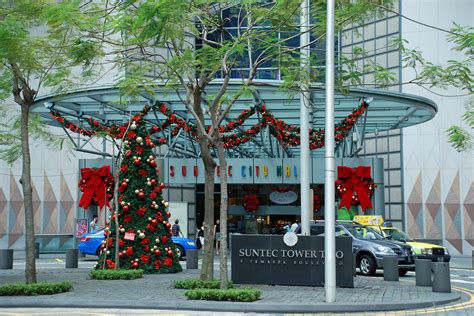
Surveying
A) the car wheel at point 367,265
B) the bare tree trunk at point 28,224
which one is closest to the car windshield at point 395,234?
the car wheel at point 367,265

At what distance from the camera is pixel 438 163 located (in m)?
42.9

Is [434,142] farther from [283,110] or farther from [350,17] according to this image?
[350,17]

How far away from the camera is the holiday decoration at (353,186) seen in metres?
32.2

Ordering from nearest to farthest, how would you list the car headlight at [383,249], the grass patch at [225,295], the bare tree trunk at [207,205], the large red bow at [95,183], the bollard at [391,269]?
1. the grass patch at [225,295]
2. the bare tree trunk at [207,205]
3. the bollard at [391,269]
4. the car headlight at [383,249]
5. the large red bow at [95,183]

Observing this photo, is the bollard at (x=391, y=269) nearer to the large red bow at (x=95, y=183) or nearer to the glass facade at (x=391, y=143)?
the large red bow at (x=95, y=183)

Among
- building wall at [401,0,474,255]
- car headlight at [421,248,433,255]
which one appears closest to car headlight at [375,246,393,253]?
car headlight at [421,248,433,255]

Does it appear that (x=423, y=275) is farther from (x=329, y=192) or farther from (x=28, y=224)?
(x=28, y=224)

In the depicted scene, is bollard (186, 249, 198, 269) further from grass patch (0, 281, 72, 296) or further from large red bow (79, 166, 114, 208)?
grass patch (0, 281, 72, 296)

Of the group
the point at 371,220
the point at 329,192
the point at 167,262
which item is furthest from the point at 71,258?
the point at 329,192

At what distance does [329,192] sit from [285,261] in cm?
398

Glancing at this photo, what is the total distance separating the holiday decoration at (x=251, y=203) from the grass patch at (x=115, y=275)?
23193mm

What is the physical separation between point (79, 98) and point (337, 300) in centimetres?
1948

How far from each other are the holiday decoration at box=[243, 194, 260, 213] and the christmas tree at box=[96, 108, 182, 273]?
2077 cm

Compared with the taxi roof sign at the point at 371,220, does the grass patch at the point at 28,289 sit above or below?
below
